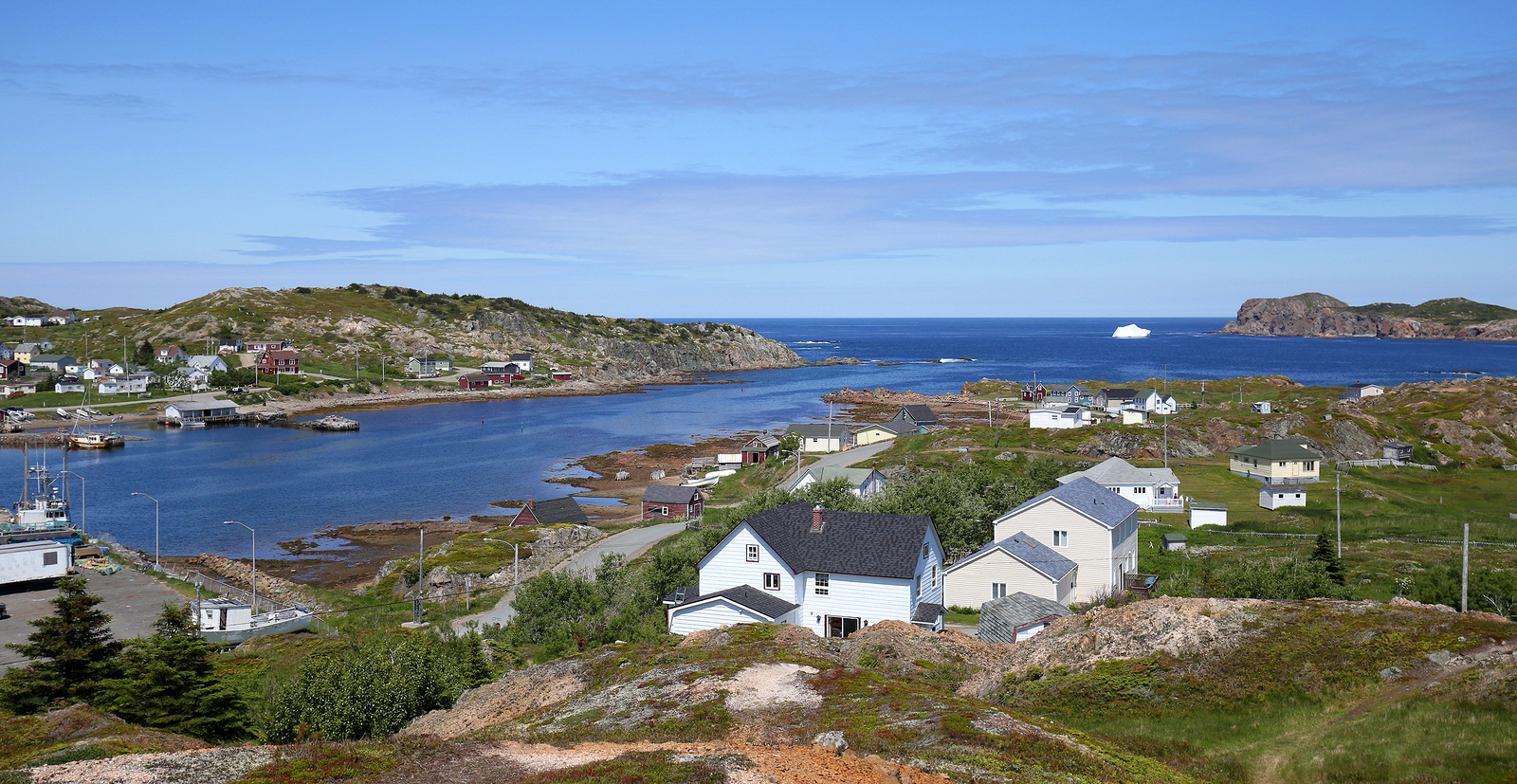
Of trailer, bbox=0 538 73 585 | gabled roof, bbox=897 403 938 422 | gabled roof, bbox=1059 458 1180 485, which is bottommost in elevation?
trailer, bbox=0 538 73 585

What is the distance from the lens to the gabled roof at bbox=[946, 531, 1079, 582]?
144 feet

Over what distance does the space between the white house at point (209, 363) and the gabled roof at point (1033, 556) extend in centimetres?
17408

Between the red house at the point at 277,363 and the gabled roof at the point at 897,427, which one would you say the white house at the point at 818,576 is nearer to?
the gabled roof at the point at 897,427

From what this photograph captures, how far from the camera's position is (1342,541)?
5853 centimetres

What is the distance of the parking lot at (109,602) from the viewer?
156 feet

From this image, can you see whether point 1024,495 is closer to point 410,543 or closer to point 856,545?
point 856,545

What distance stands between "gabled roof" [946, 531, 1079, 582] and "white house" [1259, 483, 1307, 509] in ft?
106

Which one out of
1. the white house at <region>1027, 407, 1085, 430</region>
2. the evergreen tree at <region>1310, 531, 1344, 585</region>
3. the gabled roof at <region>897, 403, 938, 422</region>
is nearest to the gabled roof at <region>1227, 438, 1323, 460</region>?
the white house at <region>1027, 407, 1085, 430</region>

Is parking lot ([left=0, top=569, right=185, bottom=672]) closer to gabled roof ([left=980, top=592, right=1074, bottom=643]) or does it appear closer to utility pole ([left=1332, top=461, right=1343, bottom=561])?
gabled roof ([left=980, top=592, right=1074, bottom=643])

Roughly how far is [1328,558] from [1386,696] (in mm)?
26525

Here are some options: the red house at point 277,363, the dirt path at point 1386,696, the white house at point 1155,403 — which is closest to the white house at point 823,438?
the white house at point 1155,403

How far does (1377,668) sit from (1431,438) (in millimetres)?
105567

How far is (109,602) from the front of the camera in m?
53.3

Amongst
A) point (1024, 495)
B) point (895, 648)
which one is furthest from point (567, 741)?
point (1024, 495)
